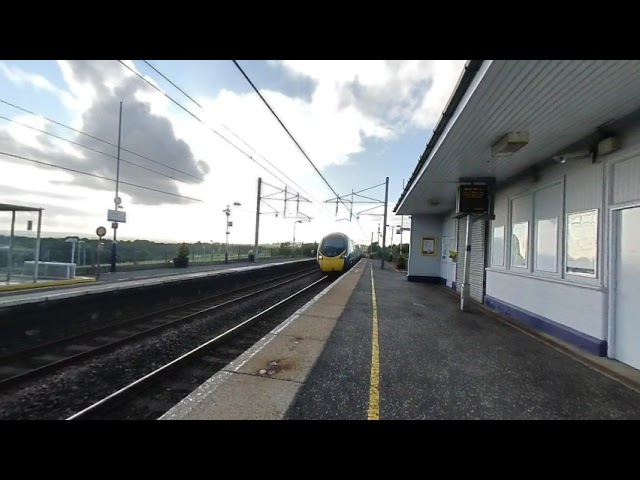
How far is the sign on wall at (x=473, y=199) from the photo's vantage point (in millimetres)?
8898

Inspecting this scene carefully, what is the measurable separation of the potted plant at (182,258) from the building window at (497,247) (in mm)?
24258

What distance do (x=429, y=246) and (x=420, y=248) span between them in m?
0.53

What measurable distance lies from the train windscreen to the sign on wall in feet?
40.9

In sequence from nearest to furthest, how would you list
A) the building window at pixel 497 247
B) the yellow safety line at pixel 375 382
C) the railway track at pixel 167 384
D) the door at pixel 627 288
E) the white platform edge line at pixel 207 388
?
the white platform edge line at pixel 207 388
the yellow safety line at pixel 375 382
the railway track at pixel 167 384
the door at pixel 627 288
the building window at pixel 497 247

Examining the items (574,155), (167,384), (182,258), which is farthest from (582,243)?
(182,258)

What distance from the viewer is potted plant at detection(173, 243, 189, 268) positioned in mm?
26156

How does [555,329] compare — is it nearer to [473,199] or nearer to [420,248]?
[473,199]

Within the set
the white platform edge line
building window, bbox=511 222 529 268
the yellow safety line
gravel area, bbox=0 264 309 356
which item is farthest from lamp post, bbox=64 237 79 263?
building window, bbox=511 222 529 268

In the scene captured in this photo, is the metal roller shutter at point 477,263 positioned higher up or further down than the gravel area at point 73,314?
higher up

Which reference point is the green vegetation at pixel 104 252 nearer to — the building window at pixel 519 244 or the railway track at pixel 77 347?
the railway track at pixel 77 347

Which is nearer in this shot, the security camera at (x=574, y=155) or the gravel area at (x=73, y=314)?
the security camera at (x=574, y=155)

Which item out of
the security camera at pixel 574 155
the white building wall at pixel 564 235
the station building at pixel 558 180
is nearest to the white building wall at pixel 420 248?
the white building wall at pixel 564 235

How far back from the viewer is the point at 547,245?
7.11 metres
